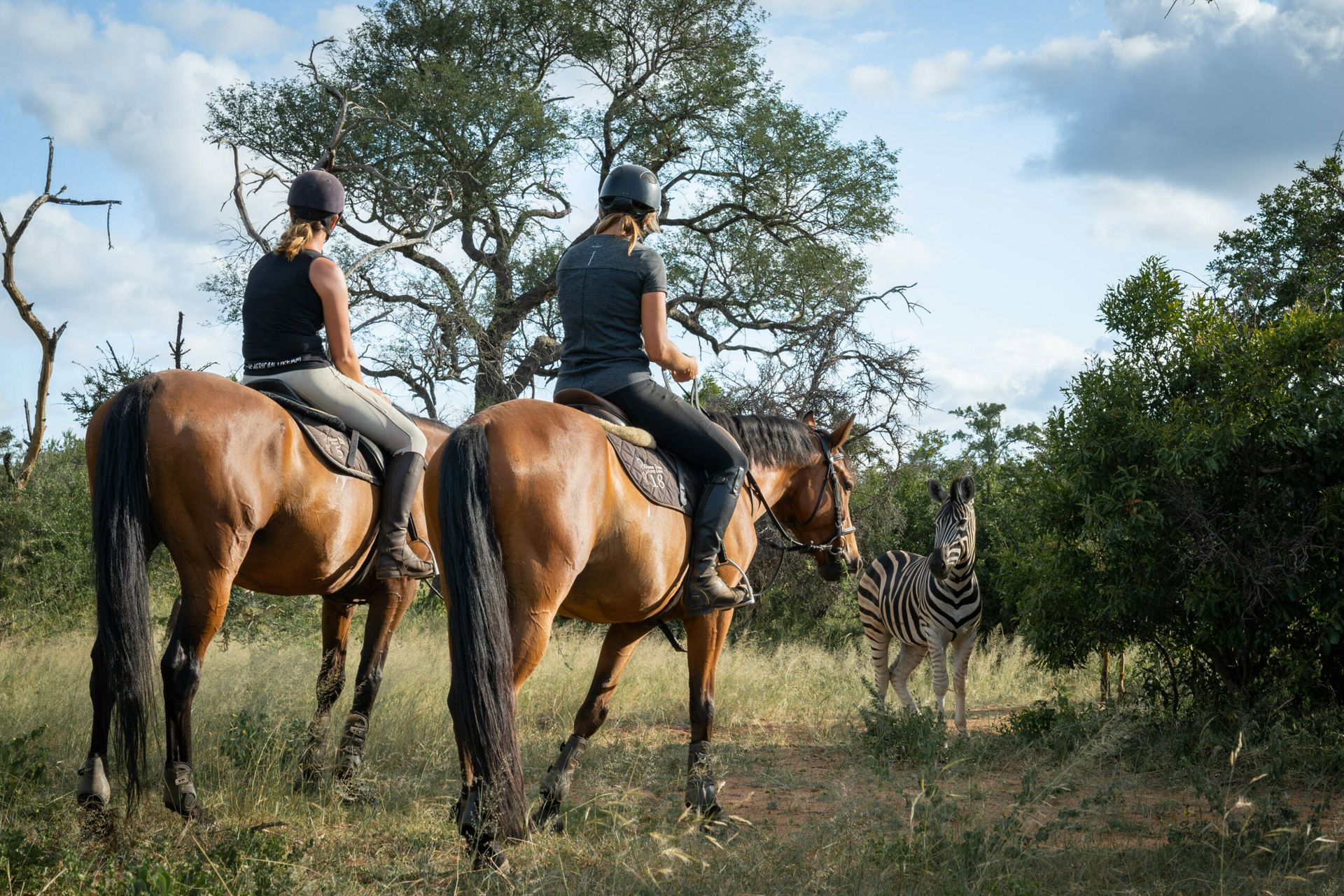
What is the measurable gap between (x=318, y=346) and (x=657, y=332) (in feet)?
6.72

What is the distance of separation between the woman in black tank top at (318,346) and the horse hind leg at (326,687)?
0.96m

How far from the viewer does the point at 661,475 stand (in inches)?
191

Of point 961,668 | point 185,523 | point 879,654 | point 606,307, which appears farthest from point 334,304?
point 879,654

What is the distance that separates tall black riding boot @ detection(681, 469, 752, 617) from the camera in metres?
5.00

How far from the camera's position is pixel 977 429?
126 ft

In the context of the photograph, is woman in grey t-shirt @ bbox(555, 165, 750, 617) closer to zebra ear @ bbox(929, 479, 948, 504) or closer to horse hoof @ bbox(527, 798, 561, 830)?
horse hoof @ bbox(527, 798, 561, 830)

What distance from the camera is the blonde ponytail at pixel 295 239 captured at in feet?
18.2

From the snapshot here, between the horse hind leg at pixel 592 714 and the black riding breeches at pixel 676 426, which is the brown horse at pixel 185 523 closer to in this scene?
the horse hind leg at pixel 592 714

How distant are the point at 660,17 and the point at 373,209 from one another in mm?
7835

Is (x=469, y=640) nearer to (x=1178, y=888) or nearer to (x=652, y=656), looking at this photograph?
(x=1178, y=888)

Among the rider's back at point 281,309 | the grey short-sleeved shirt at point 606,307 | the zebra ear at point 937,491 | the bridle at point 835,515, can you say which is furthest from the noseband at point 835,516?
the zebra ear at point 937,491

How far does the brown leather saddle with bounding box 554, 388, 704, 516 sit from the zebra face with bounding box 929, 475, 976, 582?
165 inches

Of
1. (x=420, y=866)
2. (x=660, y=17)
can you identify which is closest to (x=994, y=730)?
(x=420, y=866)

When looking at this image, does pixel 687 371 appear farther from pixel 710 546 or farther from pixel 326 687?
pixel 326 687
